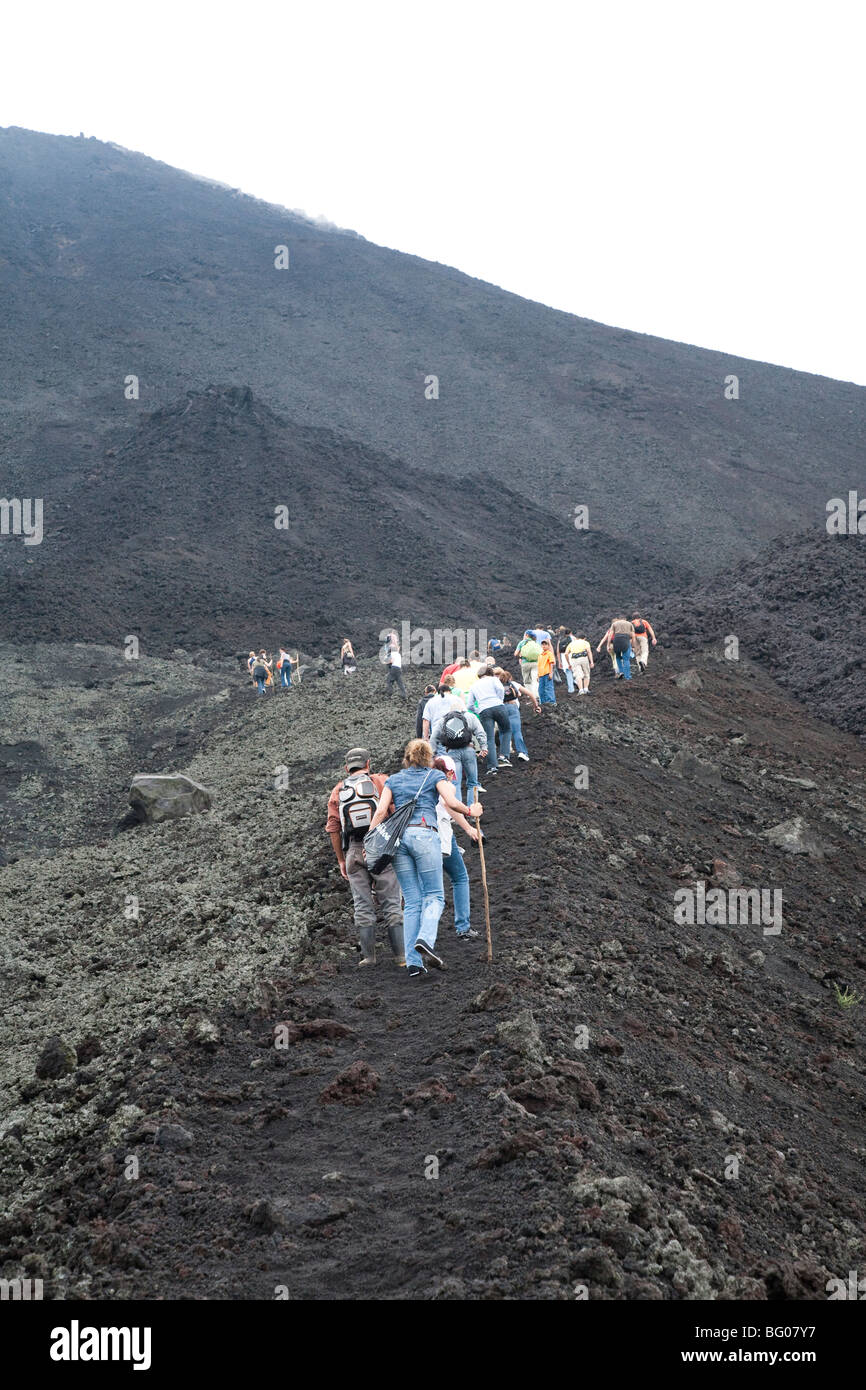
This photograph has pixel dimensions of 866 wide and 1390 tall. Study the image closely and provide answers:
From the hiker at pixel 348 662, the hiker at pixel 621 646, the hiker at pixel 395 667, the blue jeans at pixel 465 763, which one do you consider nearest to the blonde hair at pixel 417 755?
the blue jeans at pixel 465 763

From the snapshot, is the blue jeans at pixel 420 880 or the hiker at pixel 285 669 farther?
the hiker at pixel 285 669

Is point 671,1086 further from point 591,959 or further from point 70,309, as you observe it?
point 70,309

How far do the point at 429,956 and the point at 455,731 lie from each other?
2.58 metres

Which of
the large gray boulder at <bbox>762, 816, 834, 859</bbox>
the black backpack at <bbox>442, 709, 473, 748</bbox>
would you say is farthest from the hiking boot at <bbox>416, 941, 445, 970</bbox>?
the large gray boulder at <bbox>762, 816, 834, 859</bbox>

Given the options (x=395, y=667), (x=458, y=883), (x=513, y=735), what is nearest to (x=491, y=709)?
(x=513, y=735)

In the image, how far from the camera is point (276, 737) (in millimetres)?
19859

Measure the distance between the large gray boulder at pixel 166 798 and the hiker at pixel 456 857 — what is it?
8873 millimetres

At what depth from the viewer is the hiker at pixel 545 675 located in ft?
48.9

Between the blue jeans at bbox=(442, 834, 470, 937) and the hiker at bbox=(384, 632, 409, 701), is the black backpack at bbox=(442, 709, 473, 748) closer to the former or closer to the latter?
the blue jeans at bbox=(442, 834, 470, 937)

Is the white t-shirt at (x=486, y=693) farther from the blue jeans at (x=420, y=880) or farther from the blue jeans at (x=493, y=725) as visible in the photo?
the blue jeans at (x=420, y=880)

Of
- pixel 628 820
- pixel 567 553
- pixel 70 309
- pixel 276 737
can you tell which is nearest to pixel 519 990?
pixel 628 820

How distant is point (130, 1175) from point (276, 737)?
1492 cm

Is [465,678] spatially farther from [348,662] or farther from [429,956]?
[348,662]

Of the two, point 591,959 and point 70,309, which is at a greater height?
point 70,309
